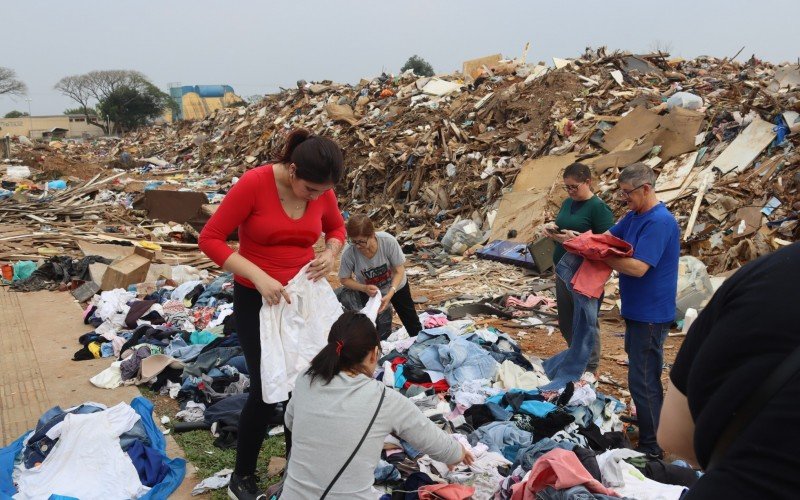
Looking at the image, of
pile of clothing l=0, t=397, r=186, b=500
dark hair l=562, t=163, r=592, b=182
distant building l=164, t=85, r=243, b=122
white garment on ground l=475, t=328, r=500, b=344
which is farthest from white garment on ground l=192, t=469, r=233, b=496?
distant building l=164, t=85, r=243, b=122

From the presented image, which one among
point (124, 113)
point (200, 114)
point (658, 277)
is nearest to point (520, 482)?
point (658, 277)

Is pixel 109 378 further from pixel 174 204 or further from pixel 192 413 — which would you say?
pixel 174 204

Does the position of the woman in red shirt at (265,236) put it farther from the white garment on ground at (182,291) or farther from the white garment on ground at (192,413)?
the white garment on ground at (182,291)

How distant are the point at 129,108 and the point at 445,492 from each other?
5321 centimetres

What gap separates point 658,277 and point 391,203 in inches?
419

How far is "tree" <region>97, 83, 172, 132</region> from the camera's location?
49.3m

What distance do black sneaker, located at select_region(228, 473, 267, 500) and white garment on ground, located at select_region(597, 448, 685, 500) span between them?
Result: 1.80 meters

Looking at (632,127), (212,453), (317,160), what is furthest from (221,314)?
(632,127)

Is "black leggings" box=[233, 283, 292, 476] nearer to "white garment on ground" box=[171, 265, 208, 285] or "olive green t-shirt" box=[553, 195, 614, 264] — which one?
"olive green t-shirt" box=[553, 195, 614, 264]

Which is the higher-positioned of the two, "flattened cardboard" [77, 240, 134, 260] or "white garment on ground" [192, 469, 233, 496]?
"white garment on ground" [192, 469, 233, 496]

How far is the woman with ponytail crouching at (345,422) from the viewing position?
2.40 meters

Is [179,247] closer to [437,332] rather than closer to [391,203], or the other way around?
[391,203]

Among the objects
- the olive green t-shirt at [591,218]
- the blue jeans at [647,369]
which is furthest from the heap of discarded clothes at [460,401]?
the olive green t-shirt at [591,218]

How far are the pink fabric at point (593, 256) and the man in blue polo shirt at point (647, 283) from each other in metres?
0.07
